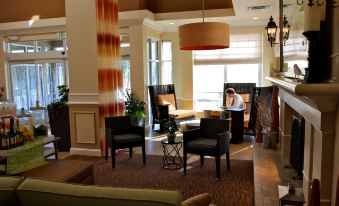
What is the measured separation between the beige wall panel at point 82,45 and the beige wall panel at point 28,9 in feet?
11.1

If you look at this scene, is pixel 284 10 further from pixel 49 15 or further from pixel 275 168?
pixel 49 15

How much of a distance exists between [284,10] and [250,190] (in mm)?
2195

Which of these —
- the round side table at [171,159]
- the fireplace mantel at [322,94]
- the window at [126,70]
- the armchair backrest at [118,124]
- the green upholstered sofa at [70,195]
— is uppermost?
the window at [126,70]

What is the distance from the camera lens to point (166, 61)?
29.8ft

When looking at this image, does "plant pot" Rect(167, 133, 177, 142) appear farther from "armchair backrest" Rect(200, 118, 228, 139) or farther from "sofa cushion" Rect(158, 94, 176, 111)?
"sofa cushion" Rect(158, 94, 176, 111)

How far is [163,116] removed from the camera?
7.38 meters

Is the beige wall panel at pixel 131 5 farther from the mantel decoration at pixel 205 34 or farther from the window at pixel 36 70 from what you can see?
the mantel decoration at pixel 205 34

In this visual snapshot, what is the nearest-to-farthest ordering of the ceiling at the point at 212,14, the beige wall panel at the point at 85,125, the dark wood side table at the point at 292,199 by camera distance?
1. the dark wood side table at the point at 292,199
2. the beige wall panel at the point at 85,125
3. the ceiling at the point at 212,14

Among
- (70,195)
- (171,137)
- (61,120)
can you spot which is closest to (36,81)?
(61,120)

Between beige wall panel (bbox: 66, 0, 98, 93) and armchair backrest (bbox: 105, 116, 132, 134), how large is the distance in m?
0.67

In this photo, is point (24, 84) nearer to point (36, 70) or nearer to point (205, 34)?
point (36, 70)

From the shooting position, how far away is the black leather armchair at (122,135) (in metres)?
4.58

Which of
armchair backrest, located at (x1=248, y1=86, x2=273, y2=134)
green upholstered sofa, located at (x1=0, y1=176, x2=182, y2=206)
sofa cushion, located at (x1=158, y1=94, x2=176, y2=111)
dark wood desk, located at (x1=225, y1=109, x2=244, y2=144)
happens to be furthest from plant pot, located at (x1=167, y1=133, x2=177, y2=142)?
sofa cushion, located at (x1=158, y1=94, x2=176, y2=111)

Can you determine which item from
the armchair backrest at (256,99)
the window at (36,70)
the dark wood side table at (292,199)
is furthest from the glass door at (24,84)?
the dark wood side table at (292,199)
